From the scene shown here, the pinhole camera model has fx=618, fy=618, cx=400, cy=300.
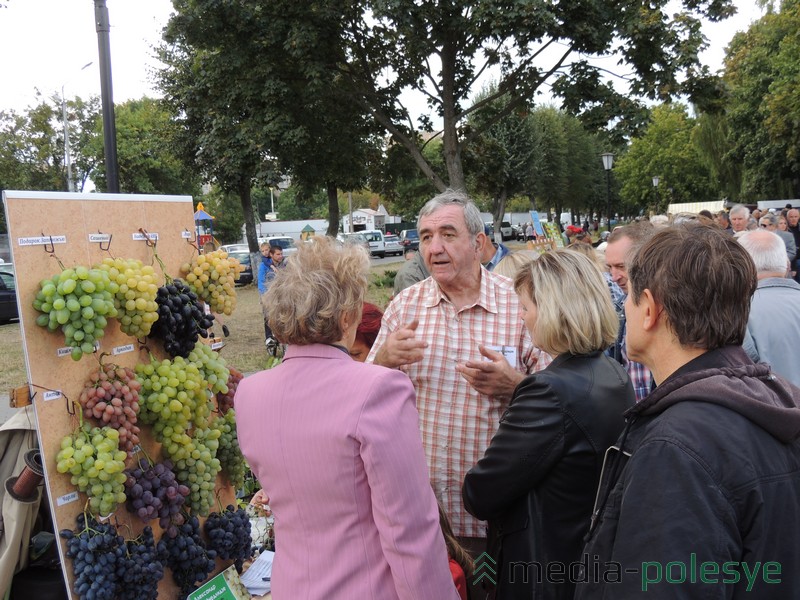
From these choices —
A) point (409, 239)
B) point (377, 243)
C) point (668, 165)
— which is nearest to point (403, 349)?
point (377, 243)

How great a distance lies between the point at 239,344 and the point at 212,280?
10.3 meters

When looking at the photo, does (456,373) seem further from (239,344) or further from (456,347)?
(239,344)

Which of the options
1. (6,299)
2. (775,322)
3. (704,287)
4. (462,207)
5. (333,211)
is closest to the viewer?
(704,287)

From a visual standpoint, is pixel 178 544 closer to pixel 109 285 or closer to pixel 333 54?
pixel 109 285

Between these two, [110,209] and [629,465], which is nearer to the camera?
[629,465]

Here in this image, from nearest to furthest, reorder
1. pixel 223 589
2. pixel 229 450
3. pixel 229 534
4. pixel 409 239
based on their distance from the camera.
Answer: pixel 223 589 → pixel 229 534 → pixel 229 450 → pixel 409 239

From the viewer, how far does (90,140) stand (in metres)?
35.1

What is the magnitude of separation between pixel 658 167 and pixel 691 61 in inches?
1658

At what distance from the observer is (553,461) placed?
1.98 metres

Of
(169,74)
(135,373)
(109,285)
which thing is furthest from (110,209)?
(169,74)

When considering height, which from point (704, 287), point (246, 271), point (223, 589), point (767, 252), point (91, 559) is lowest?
point (246, 271)

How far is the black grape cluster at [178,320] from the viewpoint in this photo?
8.04ft

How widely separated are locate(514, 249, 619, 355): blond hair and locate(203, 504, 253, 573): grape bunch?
5.21 ft

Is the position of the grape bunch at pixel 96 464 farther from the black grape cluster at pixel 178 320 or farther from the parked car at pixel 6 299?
the parked car at pixel 6 299
